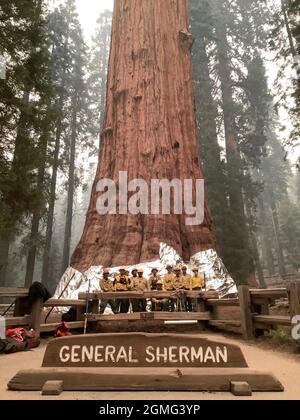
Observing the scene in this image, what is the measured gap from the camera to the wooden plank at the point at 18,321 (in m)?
6.09

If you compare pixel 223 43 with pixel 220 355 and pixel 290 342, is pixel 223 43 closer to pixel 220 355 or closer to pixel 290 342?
pixel 290 342

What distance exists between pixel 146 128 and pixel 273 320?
21.9 feet

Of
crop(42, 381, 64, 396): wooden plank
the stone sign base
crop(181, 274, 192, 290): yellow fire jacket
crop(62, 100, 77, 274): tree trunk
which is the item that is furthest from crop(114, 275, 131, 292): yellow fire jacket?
crop(62, 100, 77, 274): tree trunk

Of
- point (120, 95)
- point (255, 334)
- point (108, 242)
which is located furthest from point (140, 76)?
point (255, 334)

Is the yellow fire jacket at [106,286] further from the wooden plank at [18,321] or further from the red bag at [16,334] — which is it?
the red bag at [16,334]

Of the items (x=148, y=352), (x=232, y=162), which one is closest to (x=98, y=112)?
(x=232, y=162)

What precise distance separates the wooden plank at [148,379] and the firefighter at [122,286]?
186 inches

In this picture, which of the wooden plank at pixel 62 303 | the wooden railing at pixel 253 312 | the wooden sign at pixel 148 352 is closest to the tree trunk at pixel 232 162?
the wooden railing at pixel 253 312

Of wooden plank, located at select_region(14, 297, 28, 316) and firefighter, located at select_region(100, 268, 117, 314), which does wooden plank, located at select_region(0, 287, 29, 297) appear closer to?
wooden plank, located at select_region(14, 297, 28, 316)

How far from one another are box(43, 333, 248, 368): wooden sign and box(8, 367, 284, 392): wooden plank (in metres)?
0.07

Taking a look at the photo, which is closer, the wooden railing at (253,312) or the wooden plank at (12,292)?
the wooden plank at (12,292)

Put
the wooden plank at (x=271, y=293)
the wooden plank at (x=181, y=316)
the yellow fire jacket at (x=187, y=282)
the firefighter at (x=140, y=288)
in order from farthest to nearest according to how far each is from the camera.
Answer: the yellow fire jacket at (x=187, y=282) → the firefighter at (x=140, y=288) → the wooden plank at (x=181, y=316) → the wooden plank at (x=271, y=293)

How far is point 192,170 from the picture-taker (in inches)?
428
